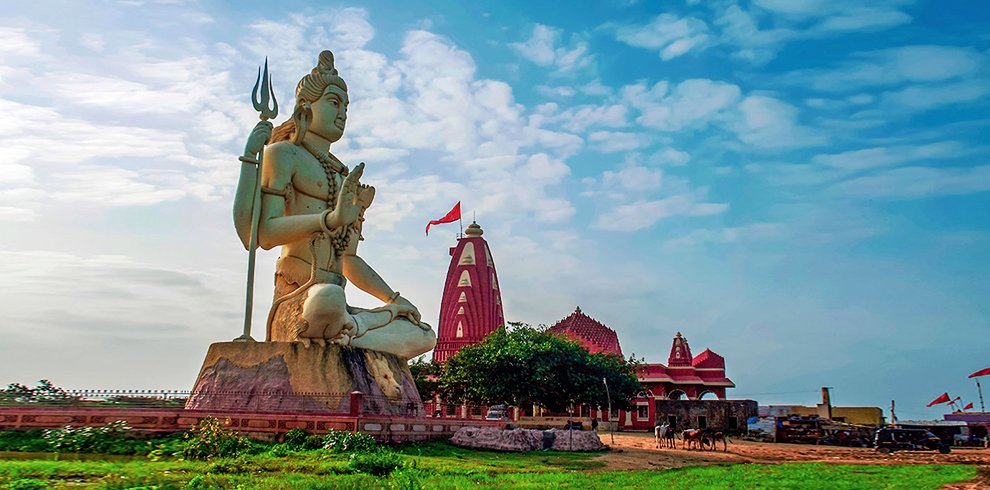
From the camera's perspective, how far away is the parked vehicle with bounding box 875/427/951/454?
23.2 metres

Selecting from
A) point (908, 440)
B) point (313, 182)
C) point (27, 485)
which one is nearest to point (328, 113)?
point (313, 182)

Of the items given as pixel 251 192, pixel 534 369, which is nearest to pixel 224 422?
pixel 251 192

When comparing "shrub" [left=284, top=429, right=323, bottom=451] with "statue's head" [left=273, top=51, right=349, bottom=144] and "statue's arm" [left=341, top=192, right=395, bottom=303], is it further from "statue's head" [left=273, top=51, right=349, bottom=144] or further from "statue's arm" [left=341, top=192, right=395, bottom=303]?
"statue's head" [left=273, top=51, right=349, bottom=144]

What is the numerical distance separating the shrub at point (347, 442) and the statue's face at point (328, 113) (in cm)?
793

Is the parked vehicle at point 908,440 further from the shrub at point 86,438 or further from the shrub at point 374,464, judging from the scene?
the shrub at point 86,438

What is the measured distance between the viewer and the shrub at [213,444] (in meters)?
11.2

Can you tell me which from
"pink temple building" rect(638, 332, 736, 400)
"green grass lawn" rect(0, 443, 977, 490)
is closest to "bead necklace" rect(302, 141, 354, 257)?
"green grass lawn" rect(0, 443, 977, 490)

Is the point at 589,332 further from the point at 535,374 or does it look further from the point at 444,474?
the point at 444,474

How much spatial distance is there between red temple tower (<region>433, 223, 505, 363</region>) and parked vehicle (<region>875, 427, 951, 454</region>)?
83.9 feet

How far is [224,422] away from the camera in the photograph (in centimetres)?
1270

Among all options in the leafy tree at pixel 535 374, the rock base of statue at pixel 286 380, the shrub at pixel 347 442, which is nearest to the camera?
the shrub at pixel 347 442

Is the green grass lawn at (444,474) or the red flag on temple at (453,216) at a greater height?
the red flag on temple at (453,216)

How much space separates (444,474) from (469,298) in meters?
36.5

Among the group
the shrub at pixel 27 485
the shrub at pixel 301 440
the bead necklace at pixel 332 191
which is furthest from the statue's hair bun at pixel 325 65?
the shrub at pixel 27 485
